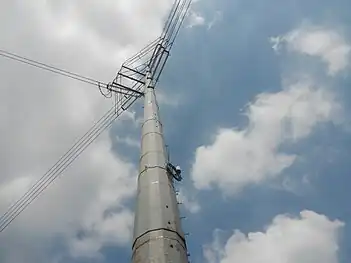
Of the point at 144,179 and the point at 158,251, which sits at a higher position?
the point at 144,179

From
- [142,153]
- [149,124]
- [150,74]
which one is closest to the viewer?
[142,153]

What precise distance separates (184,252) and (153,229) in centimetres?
113

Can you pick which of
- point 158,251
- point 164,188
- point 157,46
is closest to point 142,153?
point 164,188

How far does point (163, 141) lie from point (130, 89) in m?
9.58

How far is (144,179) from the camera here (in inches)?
626

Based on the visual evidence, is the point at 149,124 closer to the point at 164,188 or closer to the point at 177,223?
the point at 164,188

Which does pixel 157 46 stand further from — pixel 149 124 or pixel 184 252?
pixel 184 252

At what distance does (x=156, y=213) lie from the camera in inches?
547

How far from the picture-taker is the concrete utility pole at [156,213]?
42.0ft

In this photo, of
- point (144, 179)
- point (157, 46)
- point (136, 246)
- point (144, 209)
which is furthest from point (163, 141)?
point (157, 46)

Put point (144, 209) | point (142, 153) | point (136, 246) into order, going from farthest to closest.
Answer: point (142, 153)
point (144, 209)
point (136, 246)

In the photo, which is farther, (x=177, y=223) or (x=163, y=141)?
(x=163, y=141)

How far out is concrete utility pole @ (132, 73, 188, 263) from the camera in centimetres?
1280

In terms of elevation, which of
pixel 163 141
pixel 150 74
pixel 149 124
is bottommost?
pixel 163 141
